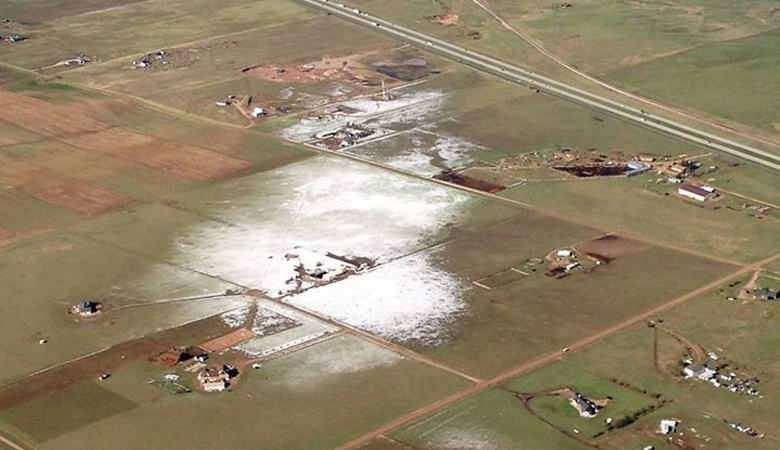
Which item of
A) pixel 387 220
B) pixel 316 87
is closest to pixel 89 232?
pixel 387 220

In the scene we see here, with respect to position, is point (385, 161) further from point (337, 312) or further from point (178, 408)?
point (178, 408)

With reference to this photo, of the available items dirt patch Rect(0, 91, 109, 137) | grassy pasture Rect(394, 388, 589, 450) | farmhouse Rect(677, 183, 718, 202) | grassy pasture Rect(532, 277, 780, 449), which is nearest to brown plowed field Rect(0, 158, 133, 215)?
dirt patch Rect(0, 91, 109, 137)

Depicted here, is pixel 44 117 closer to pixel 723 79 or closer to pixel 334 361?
pixel 334 361

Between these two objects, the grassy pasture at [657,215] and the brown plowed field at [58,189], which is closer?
the grassy pasture at [657,215]

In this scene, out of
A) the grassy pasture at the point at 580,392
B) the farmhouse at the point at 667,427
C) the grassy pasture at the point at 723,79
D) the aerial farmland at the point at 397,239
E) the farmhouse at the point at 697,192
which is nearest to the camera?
the farmhouse at the point at 667,427

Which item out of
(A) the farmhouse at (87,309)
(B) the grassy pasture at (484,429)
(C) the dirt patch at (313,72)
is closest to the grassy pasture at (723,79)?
(C) the dirt patch at (313,72)

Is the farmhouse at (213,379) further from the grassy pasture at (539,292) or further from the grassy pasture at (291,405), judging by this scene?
the grassy pasture at (539,292)
